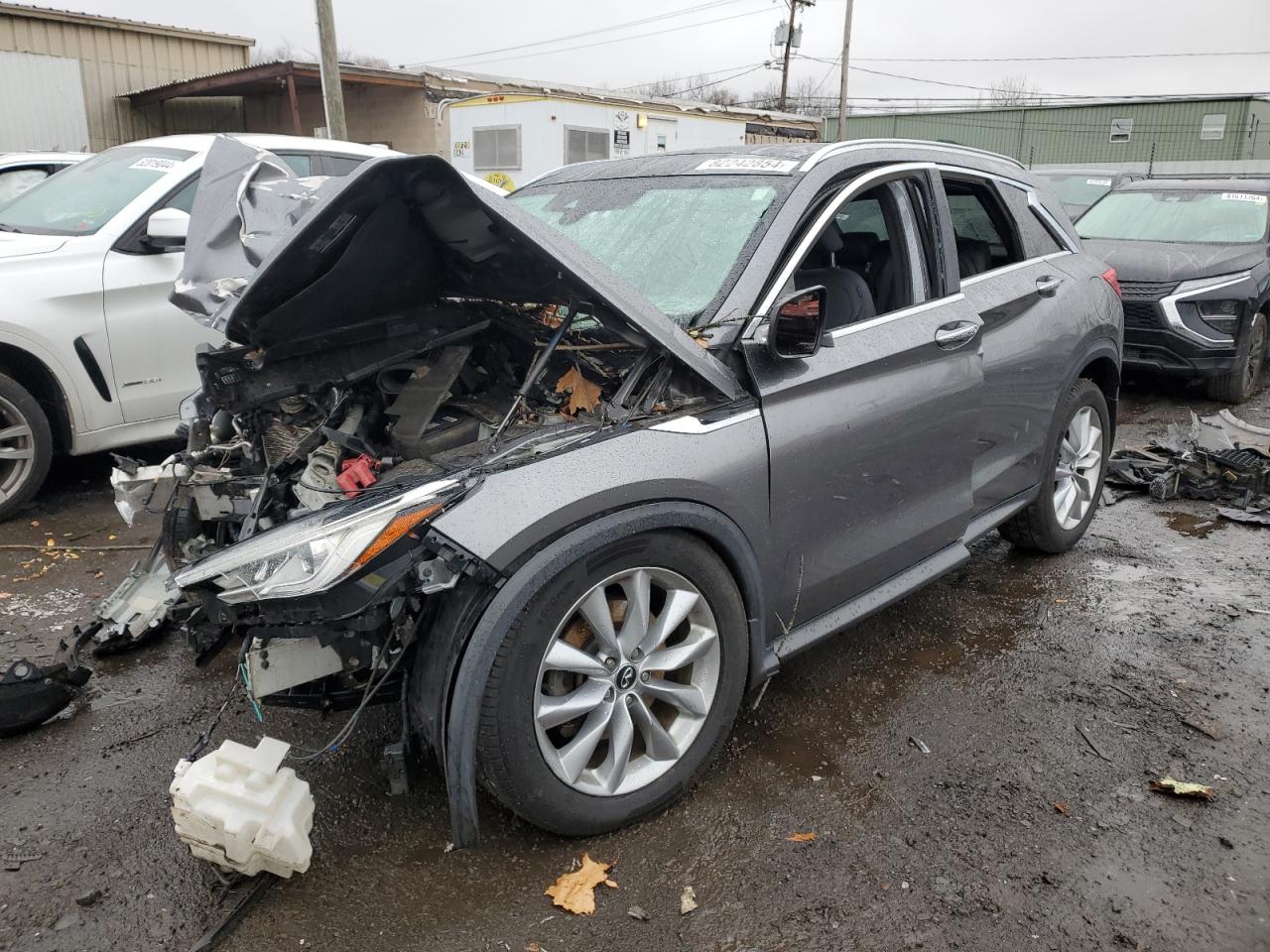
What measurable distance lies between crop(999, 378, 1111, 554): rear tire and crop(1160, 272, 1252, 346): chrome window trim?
13.0 ft

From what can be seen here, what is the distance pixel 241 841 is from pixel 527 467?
1.14m

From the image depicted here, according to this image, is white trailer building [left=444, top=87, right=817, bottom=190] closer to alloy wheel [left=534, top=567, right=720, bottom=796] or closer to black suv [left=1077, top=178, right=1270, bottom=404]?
black suv [left=1077, top=178, right=1270, bottom=404]

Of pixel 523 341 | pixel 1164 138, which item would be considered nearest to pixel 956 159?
pixel 523 341

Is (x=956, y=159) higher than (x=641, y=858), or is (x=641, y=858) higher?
(x=956, y=159)

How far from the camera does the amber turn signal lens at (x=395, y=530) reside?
2.21m

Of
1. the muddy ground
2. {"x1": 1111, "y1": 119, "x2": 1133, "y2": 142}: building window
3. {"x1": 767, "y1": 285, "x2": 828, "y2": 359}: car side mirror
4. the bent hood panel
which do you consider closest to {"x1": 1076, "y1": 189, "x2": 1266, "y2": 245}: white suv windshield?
the bent hood panel

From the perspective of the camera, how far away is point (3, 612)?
4.02m

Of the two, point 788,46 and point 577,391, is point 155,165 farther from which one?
point 788,46

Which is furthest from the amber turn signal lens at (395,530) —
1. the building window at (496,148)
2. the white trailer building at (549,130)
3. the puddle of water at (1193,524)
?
the building window at (496,148)

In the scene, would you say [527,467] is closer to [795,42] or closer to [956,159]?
[956,159]

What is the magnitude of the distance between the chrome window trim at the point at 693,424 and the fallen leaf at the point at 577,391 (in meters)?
0.24

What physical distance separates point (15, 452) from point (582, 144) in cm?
1431

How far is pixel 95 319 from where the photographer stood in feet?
16.4

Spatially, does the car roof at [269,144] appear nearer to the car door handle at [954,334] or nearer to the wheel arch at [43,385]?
the wheel arch at [43,385]
